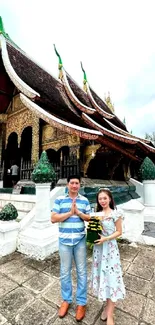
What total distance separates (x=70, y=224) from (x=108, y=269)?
0.52 meters

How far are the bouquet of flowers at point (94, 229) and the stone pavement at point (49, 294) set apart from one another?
0.75m

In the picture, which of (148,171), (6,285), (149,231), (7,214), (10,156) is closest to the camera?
(6,285)

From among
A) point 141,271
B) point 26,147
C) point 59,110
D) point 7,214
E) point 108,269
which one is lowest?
point 141,271

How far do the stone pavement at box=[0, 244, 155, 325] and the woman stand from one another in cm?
28

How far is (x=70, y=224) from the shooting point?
5.51ft

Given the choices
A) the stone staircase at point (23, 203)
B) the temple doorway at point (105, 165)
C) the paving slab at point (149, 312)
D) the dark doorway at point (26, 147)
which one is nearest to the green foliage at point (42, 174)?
the stone staircase at point (23, 203)

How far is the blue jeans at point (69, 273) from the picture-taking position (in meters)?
1.63

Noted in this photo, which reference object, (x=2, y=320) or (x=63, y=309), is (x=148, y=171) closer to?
(x=63, y=309)

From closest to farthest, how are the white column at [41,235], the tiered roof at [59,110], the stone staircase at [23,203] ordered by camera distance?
1. the white column at [41,235]
2. the tiered roof at [59,110]
3. the stone staircase at [23,203]

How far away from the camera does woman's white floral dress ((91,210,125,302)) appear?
149 cm

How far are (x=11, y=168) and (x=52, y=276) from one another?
599 centimetres

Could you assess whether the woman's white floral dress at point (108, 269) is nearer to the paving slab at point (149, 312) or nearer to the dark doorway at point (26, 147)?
the paving slab at point (149, 312)

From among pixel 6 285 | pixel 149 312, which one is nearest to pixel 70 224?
pixel 149 312

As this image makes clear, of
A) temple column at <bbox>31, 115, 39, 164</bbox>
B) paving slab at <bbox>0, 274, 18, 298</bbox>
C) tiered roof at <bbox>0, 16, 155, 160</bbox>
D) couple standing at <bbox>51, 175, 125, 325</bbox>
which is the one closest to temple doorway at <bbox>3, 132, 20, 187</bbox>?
tiered roof at <bbox>0, 16, 155, 160</bbox>
